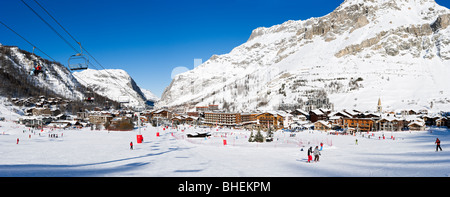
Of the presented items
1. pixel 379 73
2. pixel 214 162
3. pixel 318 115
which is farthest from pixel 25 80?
pixel 379 73

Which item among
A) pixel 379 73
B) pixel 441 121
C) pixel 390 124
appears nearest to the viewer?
pixel 390 124

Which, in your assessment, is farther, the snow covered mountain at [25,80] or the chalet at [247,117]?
the snow covered mountain at [25,80]

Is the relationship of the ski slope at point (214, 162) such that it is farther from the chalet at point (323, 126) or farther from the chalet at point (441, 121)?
the chalet at point (441, 121)

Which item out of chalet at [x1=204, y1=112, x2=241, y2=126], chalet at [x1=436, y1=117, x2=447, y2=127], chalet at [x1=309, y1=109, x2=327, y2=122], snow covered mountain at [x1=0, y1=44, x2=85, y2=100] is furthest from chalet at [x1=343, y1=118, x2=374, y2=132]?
snow covered mountain at [x1=0, y1=44, x2=85, y2=100]

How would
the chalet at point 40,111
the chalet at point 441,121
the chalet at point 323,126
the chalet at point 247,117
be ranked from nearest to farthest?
the chalet at point 441,121 < the chalet at point 323,126 < the chalet at point 247,117 < the chalet at point 40,111

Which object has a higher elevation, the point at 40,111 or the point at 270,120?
the point at 40,111

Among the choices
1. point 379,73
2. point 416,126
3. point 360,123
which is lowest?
point 416,126

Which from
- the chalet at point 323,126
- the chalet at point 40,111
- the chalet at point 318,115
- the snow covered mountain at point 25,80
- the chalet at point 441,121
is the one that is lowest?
the chalet at point 323,126

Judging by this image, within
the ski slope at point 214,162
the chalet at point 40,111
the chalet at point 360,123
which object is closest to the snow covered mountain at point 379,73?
the chalet at point 360,123

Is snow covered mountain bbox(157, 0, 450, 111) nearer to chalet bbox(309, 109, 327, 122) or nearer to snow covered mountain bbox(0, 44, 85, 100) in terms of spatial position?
chalet bbox(309, 109, 327, 122)

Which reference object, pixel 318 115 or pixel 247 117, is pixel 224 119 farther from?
pixel 318 115

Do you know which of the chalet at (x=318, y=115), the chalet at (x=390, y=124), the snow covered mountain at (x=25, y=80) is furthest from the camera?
the snow covered mountain at (x=25, y=80)
